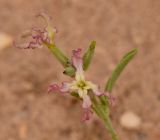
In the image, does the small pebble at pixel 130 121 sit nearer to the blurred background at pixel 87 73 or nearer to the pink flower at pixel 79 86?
the blurred background at pixel 87 73

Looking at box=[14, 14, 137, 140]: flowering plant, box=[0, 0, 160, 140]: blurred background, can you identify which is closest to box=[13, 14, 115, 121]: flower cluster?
box=[14, 14, 137, 140]: flowering plant

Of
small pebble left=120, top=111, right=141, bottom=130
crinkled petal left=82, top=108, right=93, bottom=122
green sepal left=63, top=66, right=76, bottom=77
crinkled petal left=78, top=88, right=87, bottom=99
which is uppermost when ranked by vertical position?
small pebble left=120, top=111, right=141, bottom=130

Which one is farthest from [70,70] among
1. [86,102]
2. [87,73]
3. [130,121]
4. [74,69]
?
[87,73]

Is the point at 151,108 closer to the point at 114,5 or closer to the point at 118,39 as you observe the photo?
the point at 118,39

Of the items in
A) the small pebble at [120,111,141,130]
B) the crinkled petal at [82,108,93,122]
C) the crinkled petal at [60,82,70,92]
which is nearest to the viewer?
the crinkled petal at [82,108,93,122]

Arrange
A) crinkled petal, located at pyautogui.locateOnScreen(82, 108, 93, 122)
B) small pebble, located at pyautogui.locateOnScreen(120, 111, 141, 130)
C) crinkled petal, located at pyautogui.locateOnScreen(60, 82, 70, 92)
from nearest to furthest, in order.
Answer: crinkled petal, located at pyautogui.locateOnScreen(82, 108, 93, 122)
crinkled petal, located at pyautogui.locateOnScreen(60, 82, 70, 92)
small pebble, located at pyautogui.locateOnScreen(120, 111, 141, 130)

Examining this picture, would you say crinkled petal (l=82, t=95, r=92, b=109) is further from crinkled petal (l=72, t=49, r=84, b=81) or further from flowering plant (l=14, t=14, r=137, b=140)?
crinkled petal (l=72, t=49, r=84, b=81)

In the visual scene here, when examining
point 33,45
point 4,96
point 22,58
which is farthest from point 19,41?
point 33,45

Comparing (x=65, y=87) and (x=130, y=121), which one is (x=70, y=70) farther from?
(x=130, y=121)
